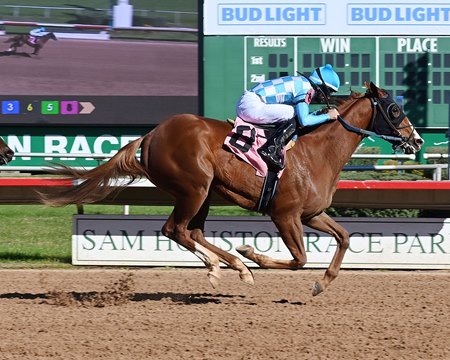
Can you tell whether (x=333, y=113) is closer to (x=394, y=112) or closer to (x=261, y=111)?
(x=394, y=112)

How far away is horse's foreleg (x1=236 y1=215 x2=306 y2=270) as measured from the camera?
260 inches

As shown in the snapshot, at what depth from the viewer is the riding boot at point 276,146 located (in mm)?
6656

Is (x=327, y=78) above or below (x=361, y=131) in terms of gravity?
above

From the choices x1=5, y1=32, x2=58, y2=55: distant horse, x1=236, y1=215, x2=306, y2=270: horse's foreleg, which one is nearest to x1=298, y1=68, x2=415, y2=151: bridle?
x1=236, y1=215, x2=306, y2=270: horse's foreleg

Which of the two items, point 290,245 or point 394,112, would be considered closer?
point 290,245

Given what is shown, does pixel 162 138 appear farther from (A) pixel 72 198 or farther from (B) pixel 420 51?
(B) pixel 420 51

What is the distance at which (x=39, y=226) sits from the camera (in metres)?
11.1

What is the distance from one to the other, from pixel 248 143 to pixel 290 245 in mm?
782

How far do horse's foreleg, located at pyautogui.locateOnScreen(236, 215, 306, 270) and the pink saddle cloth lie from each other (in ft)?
1.22

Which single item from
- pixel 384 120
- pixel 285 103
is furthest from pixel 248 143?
pixel 384 120

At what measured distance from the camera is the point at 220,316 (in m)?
6.13

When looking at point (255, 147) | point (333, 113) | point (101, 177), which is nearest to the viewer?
point (255, 147)

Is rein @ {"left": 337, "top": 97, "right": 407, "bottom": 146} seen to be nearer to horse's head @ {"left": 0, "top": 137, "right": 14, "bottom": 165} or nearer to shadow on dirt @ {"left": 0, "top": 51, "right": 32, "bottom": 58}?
horse's head @ {"left": 0, "top": 137, "right": 14, "bottom": 165}

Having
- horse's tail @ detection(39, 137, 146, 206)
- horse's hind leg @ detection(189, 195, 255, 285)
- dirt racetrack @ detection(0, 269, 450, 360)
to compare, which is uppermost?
horse's tail @ detection(39, 137, 146, 206)
